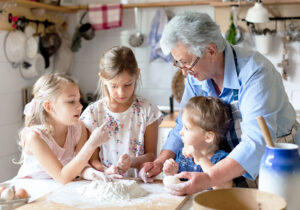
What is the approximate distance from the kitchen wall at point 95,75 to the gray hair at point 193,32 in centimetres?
181

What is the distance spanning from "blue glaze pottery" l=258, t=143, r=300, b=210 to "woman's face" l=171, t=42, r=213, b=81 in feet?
2.00

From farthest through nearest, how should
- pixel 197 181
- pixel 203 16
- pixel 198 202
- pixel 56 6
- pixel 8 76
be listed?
pixel 56 6 → pixel 8 76 → pixel 203 16 → pixel 197 181 → pixel 198 202

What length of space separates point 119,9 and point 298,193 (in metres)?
2.73

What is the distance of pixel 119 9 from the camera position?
348 centimetres

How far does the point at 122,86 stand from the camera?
1.82 m

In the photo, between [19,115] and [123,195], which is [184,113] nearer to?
[123,195]

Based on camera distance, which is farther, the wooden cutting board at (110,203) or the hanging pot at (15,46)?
the hanging pot at (15,46)

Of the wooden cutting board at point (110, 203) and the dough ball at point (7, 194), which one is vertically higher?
the dough ball at point (7, 194)

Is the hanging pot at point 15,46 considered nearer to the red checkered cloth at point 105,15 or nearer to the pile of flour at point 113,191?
the red checkered cloth at point 105,15

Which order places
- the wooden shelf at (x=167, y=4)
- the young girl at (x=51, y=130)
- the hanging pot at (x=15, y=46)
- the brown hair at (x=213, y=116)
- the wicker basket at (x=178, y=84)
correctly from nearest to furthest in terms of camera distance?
the brown hair at (x=213, y=116) < the young girl at (x=51, y=130) < the hanging pot at (x=15, y=46) < the wooden shelf at (x=167, y=4) < the wicker basket at (x=178, y=84)

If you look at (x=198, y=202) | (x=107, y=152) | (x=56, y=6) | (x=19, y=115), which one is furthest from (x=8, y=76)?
(x=198, y=202)

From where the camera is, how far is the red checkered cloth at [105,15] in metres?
3.49

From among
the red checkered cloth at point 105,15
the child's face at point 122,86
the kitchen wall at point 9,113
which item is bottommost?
the kitchen wall at point 9,113

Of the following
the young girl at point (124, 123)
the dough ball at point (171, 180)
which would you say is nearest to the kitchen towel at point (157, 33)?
the young girl at point (124, 123)
